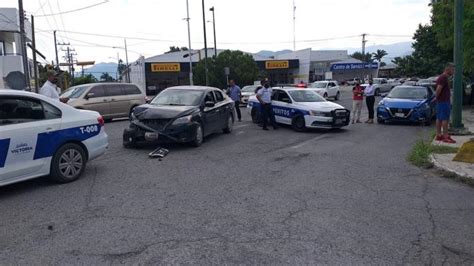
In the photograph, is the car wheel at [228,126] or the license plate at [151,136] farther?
the car wheel at [228,126]

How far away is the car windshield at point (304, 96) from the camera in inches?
603

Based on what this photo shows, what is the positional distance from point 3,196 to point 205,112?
5.99 meters

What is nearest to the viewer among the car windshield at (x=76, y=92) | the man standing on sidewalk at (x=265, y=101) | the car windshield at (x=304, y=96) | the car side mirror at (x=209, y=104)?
the car side mirror at (x=209, y=104)

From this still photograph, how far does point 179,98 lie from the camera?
39.0 feet

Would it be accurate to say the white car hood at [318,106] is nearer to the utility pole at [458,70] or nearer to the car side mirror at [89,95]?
the utility pole at [458,70]

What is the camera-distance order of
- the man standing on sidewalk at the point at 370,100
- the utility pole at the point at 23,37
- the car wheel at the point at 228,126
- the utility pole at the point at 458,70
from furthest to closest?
the utility pole at the point at 23,37 < the man standing on sidewalk at the point at 370,100 < the car wheel at the point at 228,126 < the utility pole at the point at 458,70

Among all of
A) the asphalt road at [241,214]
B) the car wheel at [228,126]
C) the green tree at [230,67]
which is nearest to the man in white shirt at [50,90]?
the asphalt road at [241,214]

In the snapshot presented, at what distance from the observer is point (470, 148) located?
29.7 ft

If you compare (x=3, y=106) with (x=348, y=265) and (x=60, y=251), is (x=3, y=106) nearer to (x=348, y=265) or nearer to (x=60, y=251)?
(x=60, y=251)

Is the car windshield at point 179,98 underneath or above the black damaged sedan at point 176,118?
above

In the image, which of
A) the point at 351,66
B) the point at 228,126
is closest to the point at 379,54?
the point at 351,66

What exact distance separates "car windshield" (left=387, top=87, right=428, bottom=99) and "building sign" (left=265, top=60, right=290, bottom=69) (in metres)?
44.0

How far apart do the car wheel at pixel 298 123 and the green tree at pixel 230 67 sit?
116 feet

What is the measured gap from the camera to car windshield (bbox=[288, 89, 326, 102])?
50.3 feet
